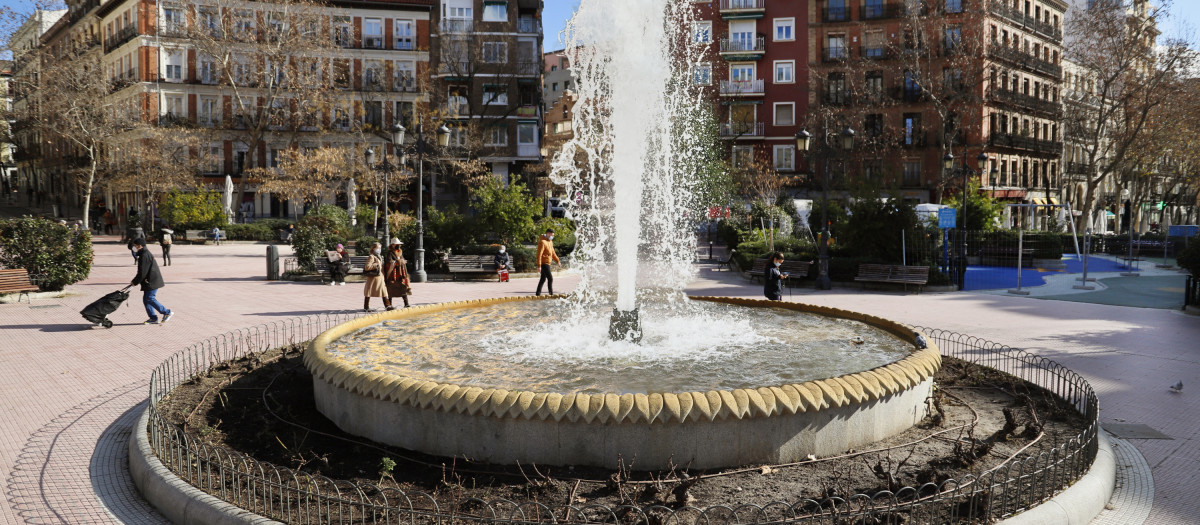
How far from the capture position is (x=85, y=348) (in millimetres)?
10555

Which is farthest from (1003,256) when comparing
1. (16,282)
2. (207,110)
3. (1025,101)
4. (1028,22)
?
(207,110)

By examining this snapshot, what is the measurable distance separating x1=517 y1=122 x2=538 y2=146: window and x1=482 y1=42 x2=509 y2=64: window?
4.06 meters

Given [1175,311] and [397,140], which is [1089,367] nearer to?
[1175,311]

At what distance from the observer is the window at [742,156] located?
45.2 m

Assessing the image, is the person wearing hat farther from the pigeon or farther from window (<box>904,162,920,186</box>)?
window (<box>904,162,920,186</box>)

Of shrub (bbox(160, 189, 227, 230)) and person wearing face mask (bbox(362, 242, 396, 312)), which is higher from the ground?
shrub (bbox(160, 189, 227, 230))

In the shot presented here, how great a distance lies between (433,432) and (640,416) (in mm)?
1535

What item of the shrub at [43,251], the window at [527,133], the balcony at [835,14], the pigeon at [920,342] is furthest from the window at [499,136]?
the pigeon at [920,342]

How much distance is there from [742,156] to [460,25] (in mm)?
18612

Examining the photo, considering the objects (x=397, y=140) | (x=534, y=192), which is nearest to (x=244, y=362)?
(x=397, y=140)

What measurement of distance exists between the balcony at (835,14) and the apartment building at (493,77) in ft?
57.7

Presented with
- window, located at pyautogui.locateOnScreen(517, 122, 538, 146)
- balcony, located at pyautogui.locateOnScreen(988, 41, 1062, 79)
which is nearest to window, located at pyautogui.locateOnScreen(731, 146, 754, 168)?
window, located at pyautogui.locateOnScreen(517, 122, 538, 146)

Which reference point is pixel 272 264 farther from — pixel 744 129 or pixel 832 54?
pixel 832 54

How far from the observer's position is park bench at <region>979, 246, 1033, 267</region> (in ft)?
89.6
